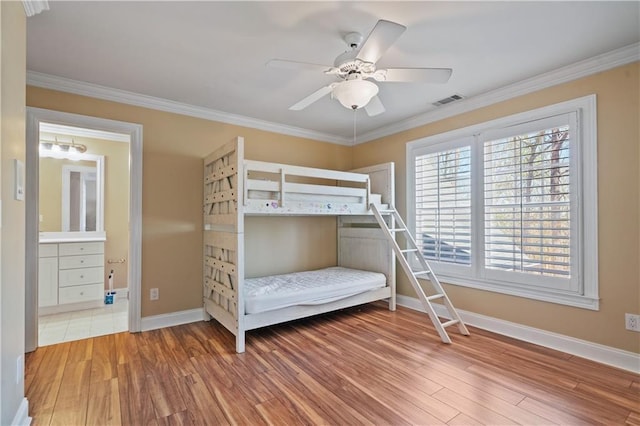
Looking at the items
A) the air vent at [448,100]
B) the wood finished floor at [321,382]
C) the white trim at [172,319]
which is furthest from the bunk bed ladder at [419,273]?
the white trim at [172,319]

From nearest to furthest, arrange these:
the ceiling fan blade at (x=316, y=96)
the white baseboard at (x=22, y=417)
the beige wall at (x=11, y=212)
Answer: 1. the beige wall at (x=11, y=212)
2. the white baseboard at (x=22, y=417)
3. the ceiling fan blade at (x=316, y=96)

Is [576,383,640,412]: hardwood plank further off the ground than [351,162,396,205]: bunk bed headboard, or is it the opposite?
[351,162,396,205]: bunk bed headboard

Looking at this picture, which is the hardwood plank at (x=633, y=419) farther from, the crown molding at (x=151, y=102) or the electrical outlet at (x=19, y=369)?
the crown molding at (x=151, y=102)

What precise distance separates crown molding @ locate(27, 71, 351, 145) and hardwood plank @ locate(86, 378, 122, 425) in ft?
8.33

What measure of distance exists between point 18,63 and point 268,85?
1.74 meters

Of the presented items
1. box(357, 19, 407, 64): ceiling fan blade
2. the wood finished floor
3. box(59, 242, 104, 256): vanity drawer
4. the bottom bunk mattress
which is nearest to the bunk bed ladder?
the wood finished floor

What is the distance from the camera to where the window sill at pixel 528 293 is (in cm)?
248

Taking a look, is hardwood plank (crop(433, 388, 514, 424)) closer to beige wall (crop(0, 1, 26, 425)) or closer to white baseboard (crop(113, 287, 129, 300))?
beige wall (crop(0, 1, 26, 425))

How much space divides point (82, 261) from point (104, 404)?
2805 mm

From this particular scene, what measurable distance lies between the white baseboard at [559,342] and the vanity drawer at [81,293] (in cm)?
443

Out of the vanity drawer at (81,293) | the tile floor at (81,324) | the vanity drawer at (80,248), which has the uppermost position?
the vanity drawer at (80,248)

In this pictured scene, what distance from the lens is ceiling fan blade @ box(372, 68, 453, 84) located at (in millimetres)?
1939

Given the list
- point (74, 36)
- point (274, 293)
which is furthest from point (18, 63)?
point (274, 293)

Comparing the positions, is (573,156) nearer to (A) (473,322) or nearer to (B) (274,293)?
(A) (473,322)
